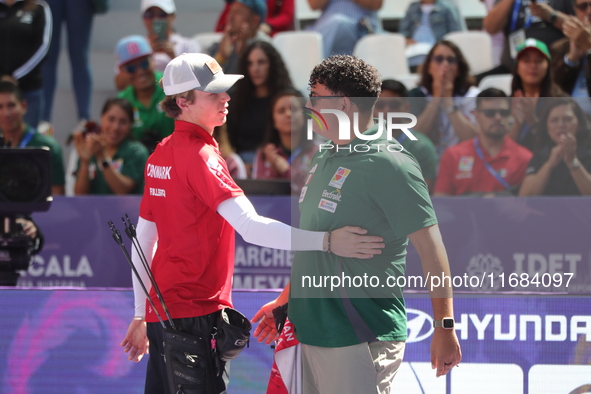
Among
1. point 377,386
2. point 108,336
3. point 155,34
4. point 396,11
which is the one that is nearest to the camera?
point 377,386

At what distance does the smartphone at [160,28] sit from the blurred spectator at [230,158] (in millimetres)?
1752

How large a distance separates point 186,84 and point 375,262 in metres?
0.90

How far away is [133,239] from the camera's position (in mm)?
2990

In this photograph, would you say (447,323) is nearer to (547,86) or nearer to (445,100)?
(445,100)

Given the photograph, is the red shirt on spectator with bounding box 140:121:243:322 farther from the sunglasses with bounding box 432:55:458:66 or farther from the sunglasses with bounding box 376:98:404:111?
the sunglasses with bounding box 432:55:458:66

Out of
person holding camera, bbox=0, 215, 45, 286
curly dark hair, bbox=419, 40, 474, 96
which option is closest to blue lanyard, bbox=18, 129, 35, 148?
person holding camera, bbox=0, 215, 45, 286

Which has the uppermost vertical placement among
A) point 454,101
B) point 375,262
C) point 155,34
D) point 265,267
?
point 155,34

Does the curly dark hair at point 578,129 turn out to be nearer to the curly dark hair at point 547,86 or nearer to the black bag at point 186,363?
the curly dark hair at point 547,86

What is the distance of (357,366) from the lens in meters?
2.67

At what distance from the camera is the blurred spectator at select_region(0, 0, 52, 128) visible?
6996 millimetres

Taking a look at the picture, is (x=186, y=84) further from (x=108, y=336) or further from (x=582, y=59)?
(x=582, y=59)

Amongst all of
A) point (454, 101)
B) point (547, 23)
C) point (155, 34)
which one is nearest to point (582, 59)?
point (547, 23)

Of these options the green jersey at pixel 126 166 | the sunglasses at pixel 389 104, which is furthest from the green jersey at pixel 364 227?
the green jersey at pixel 126 166

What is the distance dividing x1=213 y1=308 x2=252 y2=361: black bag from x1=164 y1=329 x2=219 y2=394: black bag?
0.21 feet
